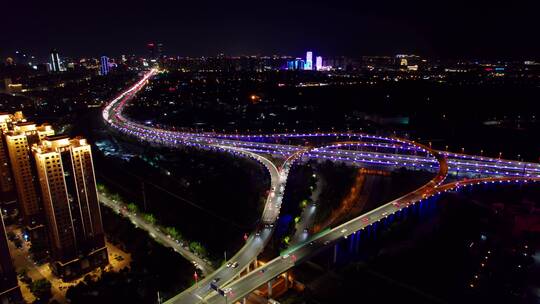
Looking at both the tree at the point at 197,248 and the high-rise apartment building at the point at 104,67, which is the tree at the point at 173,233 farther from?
the high-rise apartment building at the point at 104,67

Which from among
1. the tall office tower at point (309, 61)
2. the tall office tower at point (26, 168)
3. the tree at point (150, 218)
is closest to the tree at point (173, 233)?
the tree at point (150, 218)

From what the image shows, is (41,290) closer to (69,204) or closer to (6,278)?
(6,278)

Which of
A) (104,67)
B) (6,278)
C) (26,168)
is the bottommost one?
(6,278)

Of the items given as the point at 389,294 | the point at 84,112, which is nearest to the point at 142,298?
the point at 389,294

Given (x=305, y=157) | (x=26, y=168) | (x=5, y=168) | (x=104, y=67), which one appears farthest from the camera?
(x=104, y=67)

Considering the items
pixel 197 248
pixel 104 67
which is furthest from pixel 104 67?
pixel 197 248

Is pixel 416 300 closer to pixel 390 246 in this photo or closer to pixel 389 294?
pixel 389 294
